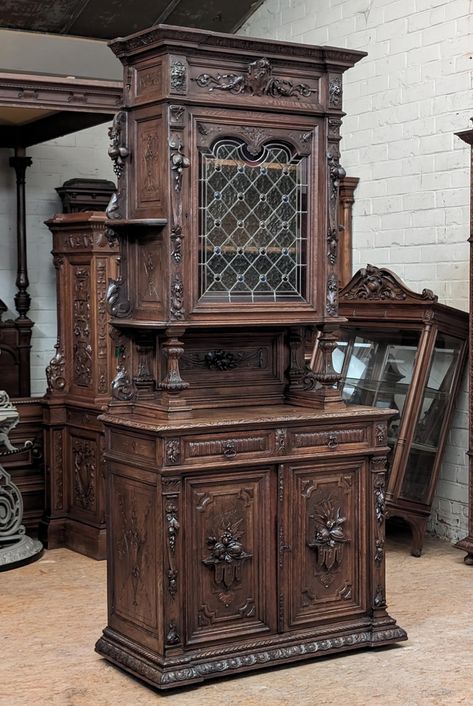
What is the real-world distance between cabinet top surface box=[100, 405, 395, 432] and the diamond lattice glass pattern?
0.45 m

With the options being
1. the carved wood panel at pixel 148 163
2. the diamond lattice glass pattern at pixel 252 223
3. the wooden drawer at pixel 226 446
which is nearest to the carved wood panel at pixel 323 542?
the wooden drawer at pixel 226 446

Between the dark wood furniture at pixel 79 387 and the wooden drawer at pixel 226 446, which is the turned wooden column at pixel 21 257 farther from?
the wooden drawer at pixel 226 446

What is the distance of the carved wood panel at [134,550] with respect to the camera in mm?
4102

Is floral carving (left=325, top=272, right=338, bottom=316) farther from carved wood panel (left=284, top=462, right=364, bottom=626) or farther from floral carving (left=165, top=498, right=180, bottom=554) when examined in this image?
floral carving (left=165, top=498, right=180, bottom=554)

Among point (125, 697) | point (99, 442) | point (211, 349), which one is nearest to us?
point (125, 697)

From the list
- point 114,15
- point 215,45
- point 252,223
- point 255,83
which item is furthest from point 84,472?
point 114,15

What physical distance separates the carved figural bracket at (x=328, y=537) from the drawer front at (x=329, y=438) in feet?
0.74

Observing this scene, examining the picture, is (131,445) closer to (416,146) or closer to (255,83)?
(255,83)

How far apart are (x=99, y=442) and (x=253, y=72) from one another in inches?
97.5

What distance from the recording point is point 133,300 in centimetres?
435

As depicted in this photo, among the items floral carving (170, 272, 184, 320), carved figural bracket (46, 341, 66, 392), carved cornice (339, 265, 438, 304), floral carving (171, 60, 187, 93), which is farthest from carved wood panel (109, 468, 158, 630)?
carved cornice (339, 265, 438, 304)

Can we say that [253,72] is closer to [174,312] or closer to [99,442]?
[174,312]

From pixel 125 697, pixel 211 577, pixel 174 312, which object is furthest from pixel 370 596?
pixel 174 312

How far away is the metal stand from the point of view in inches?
232
